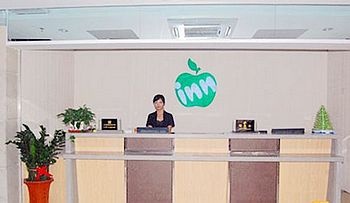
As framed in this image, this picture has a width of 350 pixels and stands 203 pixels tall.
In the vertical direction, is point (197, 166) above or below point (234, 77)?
below

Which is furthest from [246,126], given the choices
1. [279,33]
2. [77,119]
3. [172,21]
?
[77,119]

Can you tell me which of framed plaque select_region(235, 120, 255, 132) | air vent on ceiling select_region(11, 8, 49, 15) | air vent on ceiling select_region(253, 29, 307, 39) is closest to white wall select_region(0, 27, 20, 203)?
air vent on ceiling select_region(11, 8, 49, 15)

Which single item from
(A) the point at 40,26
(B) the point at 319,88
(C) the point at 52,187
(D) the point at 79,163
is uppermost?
(A) the point at 40,26

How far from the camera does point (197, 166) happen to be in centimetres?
575

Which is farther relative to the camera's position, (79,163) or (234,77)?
(234,77)

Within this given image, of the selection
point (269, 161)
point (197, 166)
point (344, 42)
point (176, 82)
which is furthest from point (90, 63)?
point (344, 42)

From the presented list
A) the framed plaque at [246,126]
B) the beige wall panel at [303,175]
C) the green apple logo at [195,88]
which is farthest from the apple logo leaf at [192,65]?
the beige wall panel at [303,175]

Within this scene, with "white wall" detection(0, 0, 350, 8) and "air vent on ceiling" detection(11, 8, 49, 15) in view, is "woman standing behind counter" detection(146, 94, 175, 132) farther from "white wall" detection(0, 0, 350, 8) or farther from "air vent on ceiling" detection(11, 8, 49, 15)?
"air vent on ceiling" detection(11, 8, 49, 15)

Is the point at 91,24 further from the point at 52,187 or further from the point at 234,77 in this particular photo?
the point at 234,77

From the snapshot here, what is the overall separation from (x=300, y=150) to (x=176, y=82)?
3.40 metres

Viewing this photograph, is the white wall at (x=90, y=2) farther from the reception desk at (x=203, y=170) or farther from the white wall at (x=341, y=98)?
the white wall at (x=341, y=98)

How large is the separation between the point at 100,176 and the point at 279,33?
3010mm

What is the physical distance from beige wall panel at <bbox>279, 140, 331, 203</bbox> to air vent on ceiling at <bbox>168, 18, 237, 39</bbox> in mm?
1705

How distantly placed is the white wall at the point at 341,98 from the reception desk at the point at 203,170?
1.86 metres
